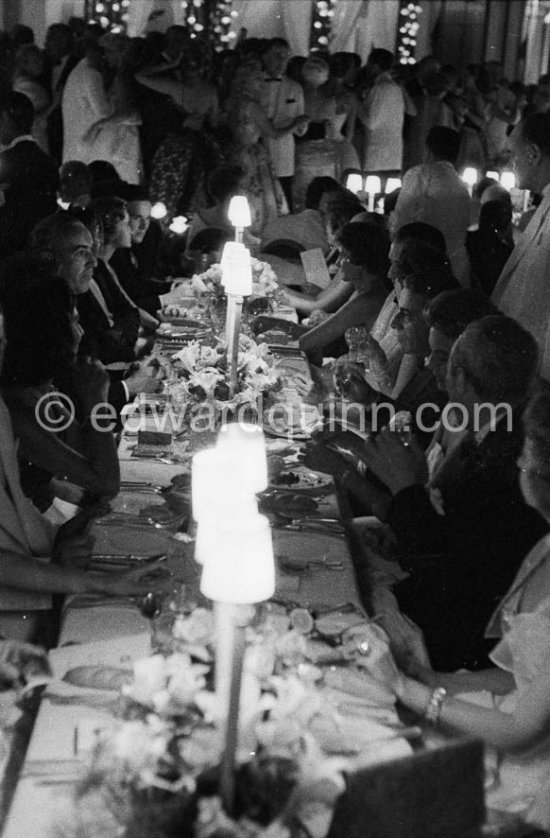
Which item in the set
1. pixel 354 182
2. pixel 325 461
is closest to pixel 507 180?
pixel 354 182

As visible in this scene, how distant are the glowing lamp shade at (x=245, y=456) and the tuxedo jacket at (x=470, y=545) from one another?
4.06ft

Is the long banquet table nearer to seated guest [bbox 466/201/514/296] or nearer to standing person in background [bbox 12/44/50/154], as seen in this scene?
seated guest [bbox 466/201/514/296]

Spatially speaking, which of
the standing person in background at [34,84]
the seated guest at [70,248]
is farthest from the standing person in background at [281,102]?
the seated guest at [70,248]

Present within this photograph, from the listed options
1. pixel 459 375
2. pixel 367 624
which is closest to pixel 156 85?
pixel 459 375

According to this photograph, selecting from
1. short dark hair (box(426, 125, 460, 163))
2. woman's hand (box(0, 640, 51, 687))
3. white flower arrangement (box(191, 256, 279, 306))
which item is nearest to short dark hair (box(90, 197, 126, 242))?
white flower arrangement (box(191, 256, 279, 306))

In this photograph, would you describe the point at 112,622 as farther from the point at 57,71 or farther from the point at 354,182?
the point at 57,71

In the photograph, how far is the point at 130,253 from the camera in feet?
19.4

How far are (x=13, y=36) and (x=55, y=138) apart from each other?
143 centimetres

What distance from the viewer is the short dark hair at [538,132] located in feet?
14.7

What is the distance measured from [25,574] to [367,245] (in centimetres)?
260

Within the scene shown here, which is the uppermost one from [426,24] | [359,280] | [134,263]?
→ [359,280]

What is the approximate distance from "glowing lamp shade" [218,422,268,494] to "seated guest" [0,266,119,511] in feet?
5.47

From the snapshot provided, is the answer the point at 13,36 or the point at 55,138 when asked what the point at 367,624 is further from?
the point at 13,36

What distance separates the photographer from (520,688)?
6.20 feet
